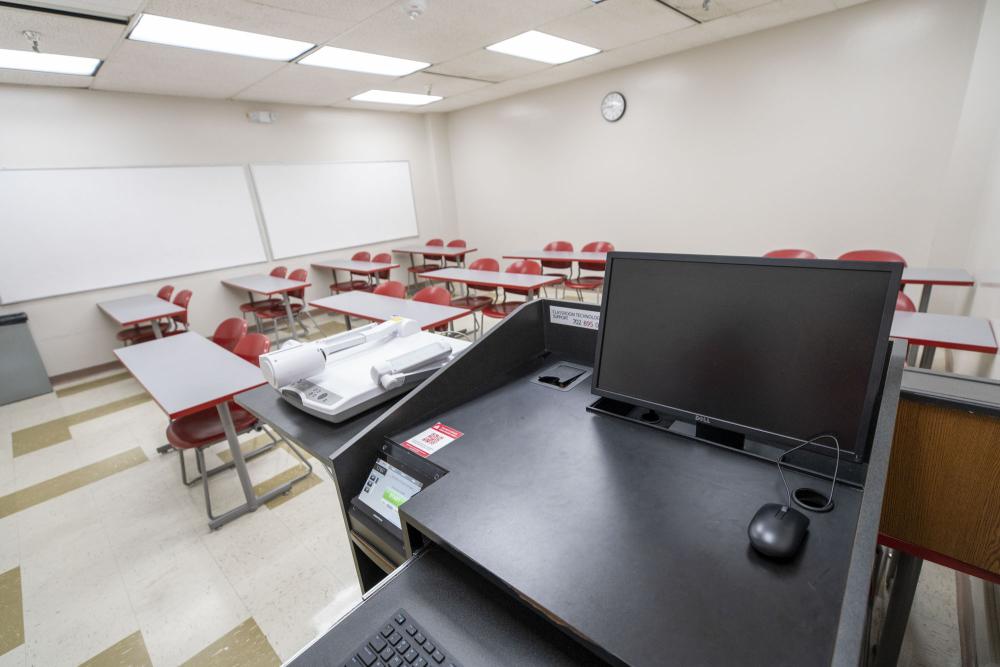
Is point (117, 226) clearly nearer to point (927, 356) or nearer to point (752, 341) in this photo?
point (752, 341)

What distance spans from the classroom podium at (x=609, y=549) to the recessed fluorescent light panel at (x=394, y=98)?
17.6 ft

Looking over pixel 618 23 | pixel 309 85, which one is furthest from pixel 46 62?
pixel 618 23

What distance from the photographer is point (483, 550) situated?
24.9 inches

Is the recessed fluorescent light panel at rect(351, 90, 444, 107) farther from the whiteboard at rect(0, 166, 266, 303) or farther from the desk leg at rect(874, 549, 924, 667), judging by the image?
the desk leg at rect(874, 549, 924, 667)

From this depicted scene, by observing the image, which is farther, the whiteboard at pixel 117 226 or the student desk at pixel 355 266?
the student desk at pixel 355 266

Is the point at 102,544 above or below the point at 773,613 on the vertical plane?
below

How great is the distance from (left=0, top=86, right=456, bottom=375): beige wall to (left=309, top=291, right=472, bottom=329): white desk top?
101 inches

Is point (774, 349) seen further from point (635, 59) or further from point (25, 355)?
point (25, 355)

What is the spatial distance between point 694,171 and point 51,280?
659 centimetres

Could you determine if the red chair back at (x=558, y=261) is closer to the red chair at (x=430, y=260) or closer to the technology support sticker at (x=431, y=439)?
the red chair at (x=430, y=260)

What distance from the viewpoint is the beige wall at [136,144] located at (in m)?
3.96

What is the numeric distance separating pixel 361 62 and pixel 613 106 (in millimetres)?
2820

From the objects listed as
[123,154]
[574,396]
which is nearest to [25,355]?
[123,154]

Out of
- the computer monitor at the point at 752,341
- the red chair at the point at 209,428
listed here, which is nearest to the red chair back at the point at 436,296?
the red chair at the point at 209,428
